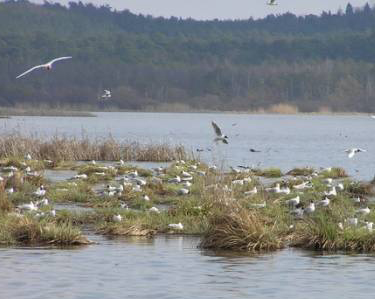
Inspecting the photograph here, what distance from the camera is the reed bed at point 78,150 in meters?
34.9

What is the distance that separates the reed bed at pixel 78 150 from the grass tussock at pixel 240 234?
16.1 metres

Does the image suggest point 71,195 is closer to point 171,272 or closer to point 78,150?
point 171,272

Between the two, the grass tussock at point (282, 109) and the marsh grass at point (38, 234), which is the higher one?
the marsh grass at point (38, 234)

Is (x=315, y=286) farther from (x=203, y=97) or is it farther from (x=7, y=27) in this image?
(x=7, y=27)

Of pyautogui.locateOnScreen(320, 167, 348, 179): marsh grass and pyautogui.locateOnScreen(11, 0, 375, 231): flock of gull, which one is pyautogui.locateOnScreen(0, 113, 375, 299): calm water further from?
pyautogui.locateOnScreen(320, 167, 348, 179): marsh grass

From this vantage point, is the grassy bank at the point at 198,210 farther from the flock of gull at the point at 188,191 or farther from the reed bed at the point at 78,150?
the reed bed at the point at 78,150

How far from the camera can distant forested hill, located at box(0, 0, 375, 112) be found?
14188 centimetres

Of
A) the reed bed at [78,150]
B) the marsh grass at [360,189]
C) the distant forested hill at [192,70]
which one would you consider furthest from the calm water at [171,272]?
the distant forested hill at [192,70]

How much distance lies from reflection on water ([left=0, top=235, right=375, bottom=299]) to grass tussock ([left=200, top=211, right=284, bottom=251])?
0.76 ft

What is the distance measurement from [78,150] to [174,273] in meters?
20.0

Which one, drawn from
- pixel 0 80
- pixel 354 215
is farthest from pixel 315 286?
pixel 0 80

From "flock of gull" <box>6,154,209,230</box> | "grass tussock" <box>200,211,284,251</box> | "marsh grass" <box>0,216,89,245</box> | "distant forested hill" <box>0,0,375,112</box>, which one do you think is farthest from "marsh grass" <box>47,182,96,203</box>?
"distant forested hill" <box>0,0,375,112</box>

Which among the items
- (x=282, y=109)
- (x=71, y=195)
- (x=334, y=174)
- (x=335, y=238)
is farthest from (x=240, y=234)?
(x=282, y=109)

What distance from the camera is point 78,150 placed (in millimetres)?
36250
